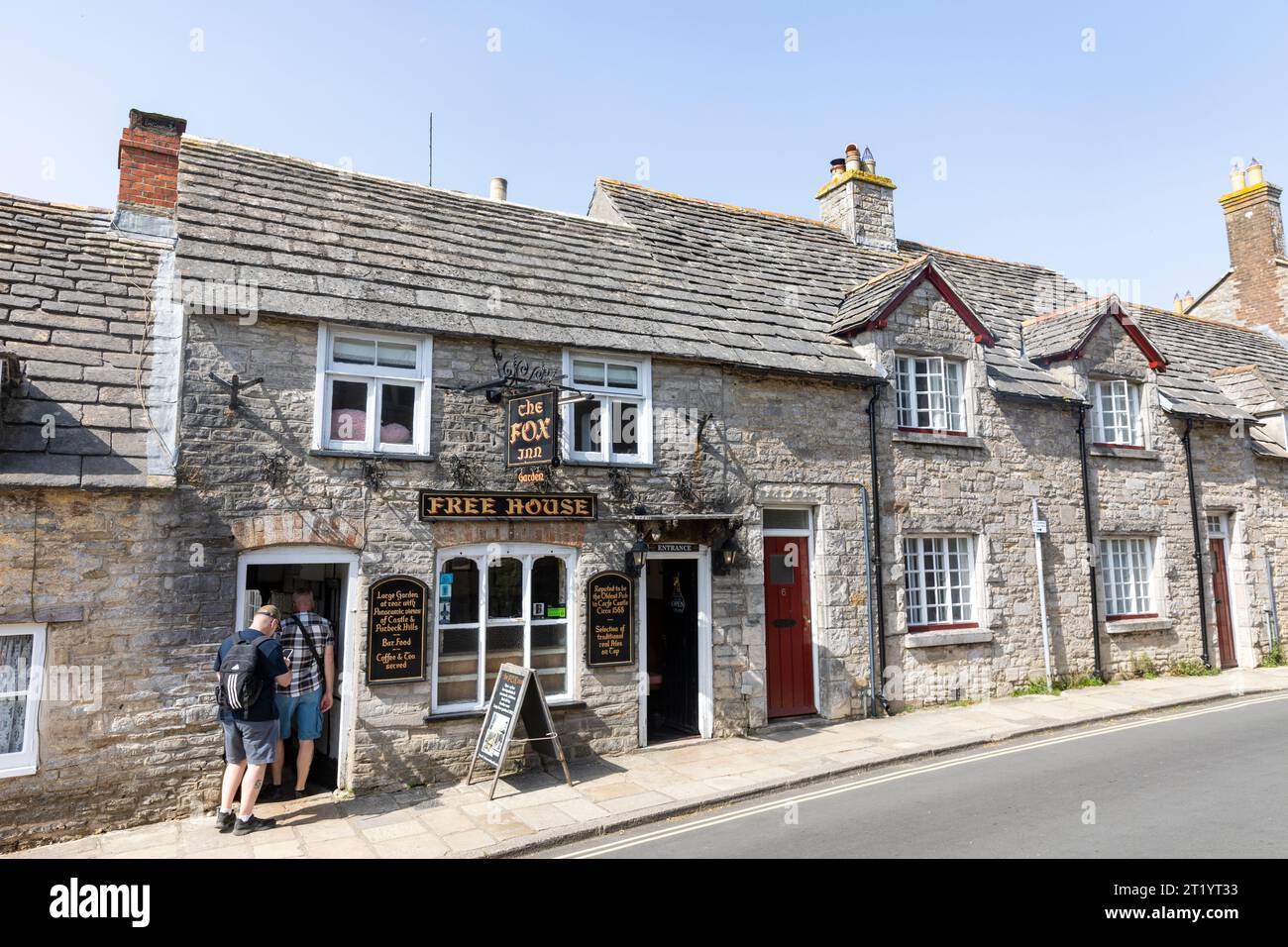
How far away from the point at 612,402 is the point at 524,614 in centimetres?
298

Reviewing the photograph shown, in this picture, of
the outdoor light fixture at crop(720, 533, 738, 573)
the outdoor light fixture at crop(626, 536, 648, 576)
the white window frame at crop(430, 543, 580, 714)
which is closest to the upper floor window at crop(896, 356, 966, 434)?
the outdoor light fixture at crop(720, 533, 738, 573)

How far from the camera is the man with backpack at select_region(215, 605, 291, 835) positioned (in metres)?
7.05

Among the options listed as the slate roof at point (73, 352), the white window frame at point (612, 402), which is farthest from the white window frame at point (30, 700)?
the white window frame at point (612, 402)

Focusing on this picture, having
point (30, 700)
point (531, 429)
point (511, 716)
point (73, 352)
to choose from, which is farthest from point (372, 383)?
point (30, 700)

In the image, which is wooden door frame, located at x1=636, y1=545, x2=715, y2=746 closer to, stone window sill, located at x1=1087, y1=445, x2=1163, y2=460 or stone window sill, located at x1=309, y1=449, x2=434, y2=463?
stone window sill, located at x1=309, y1=449, x2=434, y2=463

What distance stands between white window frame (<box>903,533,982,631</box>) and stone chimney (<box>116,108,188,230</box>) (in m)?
11.9

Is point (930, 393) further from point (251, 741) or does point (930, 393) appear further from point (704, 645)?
point (251, 741)

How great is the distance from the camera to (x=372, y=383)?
888 centimetres

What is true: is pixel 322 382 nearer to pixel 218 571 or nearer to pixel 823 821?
pixel 218 571

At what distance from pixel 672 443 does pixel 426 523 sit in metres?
Answer: 3.45

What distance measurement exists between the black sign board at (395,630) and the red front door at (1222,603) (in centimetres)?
1565

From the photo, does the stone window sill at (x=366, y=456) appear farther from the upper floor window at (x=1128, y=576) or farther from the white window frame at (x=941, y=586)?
the upper floor window at (x=1128, y=576)

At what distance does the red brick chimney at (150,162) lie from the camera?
10.4 metres

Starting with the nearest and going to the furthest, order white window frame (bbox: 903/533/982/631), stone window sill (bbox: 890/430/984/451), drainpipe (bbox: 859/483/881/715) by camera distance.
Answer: drainpipe (bbox: 859/483/881/715), white window frame (bbox: 903/533/982/631), stone window sill (bbox: 890/430/984/451)
